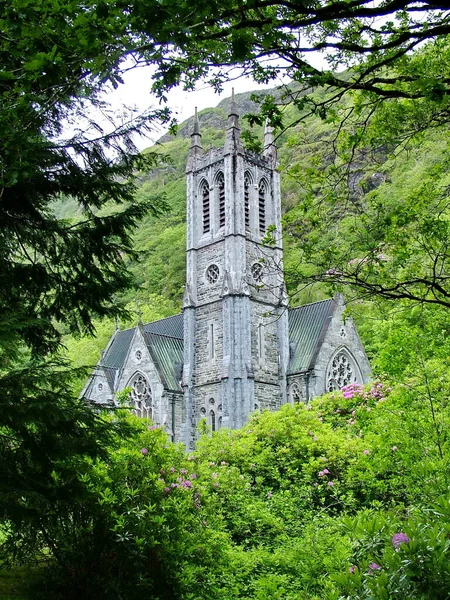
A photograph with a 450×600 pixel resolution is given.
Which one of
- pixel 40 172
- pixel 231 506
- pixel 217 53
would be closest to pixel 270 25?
pixel 217 53

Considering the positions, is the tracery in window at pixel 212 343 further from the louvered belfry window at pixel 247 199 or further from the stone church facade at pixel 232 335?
the louvered belfry window at pixel 247 199

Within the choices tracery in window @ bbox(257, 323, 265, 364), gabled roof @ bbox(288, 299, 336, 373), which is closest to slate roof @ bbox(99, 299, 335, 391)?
gabled roof @ bbox(288, 299, 336, 373)

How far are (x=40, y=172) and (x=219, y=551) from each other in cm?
499

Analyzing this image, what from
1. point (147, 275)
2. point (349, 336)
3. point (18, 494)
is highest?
point (147, 275)

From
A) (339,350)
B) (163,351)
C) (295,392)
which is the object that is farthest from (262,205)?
(295,392)

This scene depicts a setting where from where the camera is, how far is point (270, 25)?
479cm

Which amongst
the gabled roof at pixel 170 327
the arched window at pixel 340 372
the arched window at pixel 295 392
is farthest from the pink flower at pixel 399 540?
the gabled roof at pixel 170 327

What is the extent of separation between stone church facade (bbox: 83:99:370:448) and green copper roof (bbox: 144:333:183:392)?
6cm

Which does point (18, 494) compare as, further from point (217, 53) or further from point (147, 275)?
point (147, 275)

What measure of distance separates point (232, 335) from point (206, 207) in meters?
8.35

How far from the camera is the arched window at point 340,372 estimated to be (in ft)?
113

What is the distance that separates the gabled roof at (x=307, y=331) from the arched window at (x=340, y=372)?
1.32m

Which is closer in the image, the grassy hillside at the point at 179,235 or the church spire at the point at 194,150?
the church spire at the point at 194,150

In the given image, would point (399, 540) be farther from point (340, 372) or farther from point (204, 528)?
point (340, 372)
